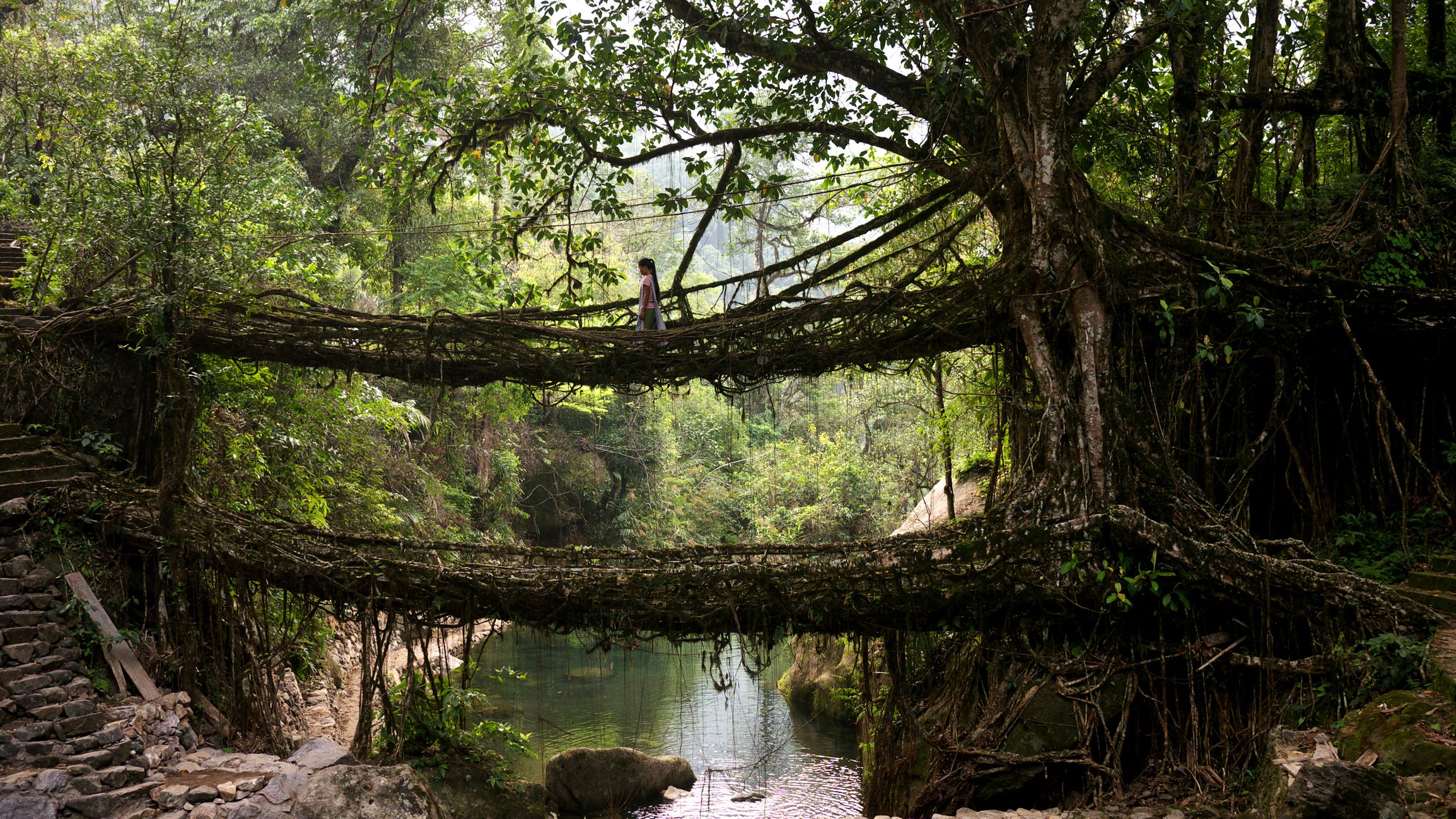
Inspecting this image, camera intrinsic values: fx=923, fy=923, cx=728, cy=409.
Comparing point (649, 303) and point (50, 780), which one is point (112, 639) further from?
point (649, 303)

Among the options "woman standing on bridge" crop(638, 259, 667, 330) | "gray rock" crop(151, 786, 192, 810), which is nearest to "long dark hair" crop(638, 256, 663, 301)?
"woman standing on bridge" crop(638, 259, 667, 330)

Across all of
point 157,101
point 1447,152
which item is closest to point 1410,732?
point 1447,152

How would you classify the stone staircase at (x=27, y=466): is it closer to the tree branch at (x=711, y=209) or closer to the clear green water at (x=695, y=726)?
the clear green water at (x=695, y=726)

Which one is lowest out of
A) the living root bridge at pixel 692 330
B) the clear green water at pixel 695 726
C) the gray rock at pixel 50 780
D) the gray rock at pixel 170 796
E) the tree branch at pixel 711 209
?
the clear green water at pixel 695 726

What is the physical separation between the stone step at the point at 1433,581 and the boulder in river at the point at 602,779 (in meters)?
6.78

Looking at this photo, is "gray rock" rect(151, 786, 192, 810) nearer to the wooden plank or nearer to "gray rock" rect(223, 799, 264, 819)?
"gray rock" rect(223, 799, 264, 819)

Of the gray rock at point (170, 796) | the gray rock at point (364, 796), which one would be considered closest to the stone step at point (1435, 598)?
the gray rock at point (364, 796)

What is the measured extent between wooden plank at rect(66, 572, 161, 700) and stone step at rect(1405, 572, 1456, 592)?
8.52 metres

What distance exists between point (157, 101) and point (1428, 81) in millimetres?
9983

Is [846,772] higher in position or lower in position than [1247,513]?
lower

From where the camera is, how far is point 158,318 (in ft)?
24.3

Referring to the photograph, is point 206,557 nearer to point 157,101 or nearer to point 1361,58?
point 157,101

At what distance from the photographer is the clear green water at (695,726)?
9.30 meters

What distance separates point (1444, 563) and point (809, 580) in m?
3.69
